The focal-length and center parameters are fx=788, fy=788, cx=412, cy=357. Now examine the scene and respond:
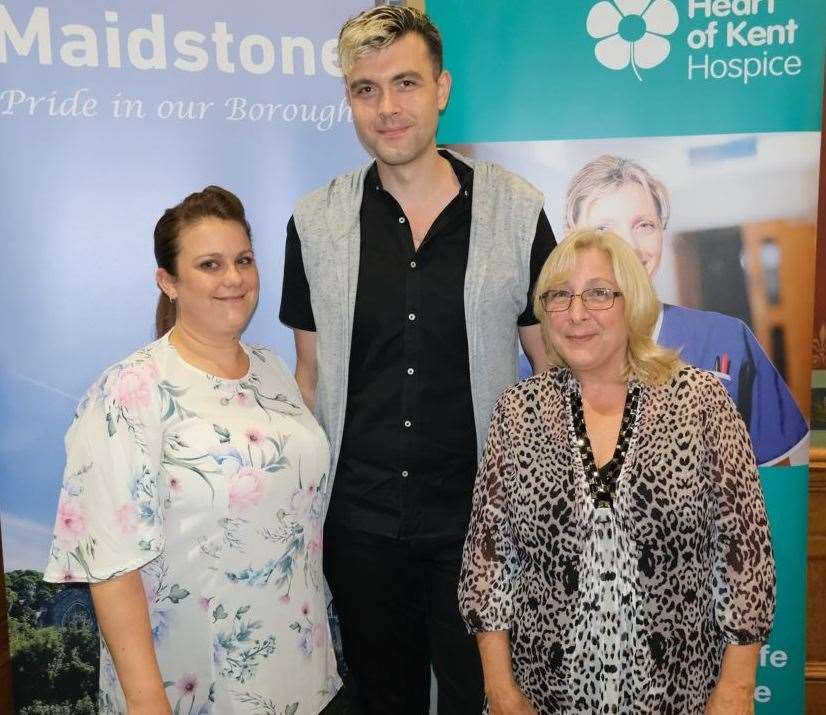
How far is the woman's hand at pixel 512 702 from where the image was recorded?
174 centimetres

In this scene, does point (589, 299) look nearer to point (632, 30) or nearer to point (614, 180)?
point (614, 180)

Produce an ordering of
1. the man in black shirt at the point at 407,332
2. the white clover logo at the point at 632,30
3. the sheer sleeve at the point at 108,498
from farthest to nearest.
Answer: the white clover logo at the point at 632,30, the man in black shirt at the point at 407,332, the sheer sleeve at the point at 108,498

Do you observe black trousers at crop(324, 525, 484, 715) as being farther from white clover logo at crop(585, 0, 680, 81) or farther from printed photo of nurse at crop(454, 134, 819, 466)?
white clover logo at crop(585, 0, 680, 81)

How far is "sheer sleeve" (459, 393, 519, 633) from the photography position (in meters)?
1.74

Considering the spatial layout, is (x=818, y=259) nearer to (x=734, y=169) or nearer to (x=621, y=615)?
(x=734, y=169)

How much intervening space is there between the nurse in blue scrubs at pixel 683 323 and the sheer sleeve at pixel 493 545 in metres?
0.96

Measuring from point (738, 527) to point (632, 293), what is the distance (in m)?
0.54

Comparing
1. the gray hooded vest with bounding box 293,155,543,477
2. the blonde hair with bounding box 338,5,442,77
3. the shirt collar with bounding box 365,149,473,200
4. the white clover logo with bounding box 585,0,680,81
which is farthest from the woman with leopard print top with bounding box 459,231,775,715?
the white clover logo with bounding box 585,0,680,81

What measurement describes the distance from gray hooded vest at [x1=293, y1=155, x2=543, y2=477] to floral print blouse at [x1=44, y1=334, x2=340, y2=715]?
22 centimetres

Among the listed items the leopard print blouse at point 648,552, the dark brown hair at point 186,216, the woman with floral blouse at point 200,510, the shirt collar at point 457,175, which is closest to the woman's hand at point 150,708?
the woman with floral blouse at point 200,510

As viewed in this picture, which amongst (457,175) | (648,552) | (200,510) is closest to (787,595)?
(648,552)

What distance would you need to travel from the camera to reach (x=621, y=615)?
163cm

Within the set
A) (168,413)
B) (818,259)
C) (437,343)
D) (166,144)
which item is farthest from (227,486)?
(818,259)

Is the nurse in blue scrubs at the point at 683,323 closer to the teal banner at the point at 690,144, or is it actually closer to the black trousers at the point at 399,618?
the teal banner at the point at 690,144
